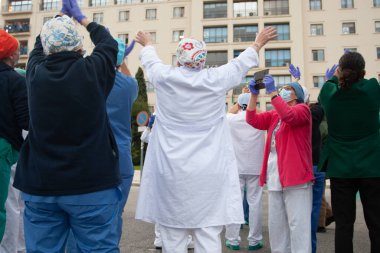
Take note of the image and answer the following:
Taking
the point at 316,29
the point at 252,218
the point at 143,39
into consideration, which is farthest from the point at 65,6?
the point at 316,29

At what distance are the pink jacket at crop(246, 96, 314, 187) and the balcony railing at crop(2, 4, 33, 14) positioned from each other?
54.1 metres

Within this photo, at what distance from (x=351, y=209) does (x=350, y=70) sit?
1301 millimetres

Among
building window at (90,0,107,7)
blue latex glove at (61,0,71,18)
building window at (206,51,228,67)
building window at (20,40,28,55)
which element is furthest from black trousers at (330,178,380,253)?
building window at (20,40,28,55)

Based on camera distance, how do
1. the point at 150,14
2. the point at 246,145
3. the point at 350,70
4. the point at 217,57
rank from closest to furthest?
the point at 350,70
the point at 246,145
the point at 217,57
the point at 150,14

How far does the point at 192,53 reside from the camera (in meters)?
3.17

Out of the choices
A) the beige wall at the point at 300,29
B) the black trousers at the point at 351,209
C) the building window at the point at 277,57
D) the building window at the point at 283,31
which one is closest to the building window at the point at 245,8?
the beige wall at the point at 300,29

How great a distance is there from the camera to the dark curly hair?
3590mm

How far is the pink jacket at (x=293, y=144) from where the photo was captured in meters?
3.94

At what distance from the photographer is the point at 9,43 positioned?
138 inches

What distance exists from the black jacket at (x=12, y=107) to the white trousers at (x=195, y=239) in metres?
1.52

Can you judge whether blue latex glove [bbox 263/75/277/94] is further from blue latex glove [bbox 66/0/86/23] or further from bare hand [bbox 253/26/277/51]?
blue latex glove [bbox 66/0/86/23]

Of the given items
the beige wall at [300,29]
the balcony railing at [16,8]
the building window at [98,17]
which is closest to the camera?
the beige wall at [300,29]

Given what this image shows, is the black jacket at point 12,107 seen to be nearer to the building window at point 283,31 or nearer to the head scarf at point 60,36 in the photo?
the head scarf at point 60,36

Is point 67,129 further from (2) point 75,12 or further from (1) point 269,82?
(1) point 269,82
